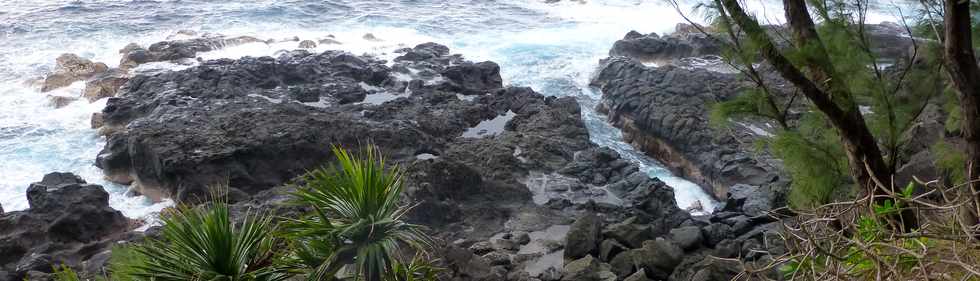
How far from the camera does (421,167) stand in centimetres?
1447

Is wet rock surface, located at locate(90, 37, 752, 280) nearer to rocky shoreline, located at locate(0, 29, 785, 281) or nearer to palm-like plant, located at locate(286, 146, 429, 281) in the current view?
rocky shoreline, located at locate(0, 29, 785, 281)

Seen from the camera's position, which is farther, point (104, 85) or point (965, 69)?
point (104, 85)

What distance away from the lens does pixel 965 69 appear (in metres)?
7.46

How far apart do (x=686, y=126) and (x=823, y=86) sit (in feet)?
33.1

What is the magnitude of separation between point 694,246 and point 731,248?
531 mm

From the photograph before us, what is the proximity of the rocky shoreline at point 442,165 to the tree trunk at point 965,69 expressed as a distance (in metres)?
3.18

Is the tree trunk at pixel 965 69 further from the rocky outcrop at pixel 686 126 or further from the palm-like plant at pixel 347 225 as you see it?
the rocky outcrop at pixel 686 126

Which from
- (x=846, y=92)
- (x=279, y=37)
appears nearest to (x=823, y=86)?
(x=846, y=92)

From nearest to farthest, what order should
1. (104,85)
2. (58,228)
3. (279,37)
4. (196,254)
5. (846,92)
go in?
(196,254) → (846,92) → (58,228) → (104,85) → (279,37)

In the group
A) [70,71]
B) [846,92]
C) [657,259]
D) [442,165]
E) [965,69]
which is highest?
[965,69]

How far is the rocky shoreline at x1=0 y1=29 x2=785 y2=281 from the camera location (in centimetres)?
1233

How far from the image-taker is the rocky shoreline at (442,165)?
1233cm

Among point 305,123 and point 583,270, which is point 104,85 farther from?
point 583,270

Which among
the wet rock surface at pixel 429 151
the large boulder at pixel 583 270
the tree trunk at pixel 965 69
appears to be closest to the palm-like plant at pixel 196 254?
the wet rock surface at pixel 429 151
